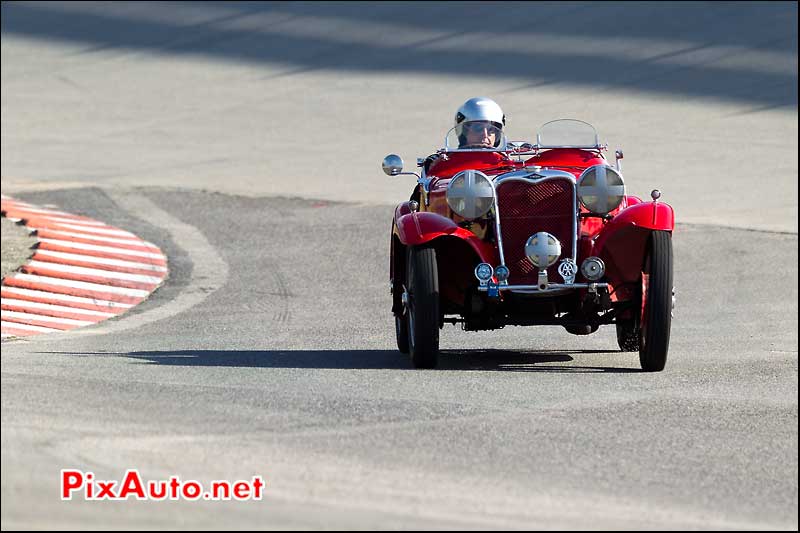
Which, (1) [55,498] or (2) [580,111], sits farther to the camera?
(2) [580,111]

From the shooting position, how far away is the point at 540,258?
887cm

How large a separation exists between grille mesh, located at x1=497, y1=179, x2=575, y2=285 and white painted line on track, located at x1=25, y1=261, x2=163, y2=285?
18.0 ft

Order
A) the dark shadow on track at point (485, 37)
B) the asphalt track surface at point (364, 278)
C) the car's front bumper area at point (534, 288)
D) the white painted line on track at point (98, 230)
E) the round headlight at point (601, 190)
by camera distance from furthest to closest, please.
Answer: the dark shadow on track at point (485, 37)
the white painted line on track at point (98, 230)
the round headlight at point (601, 190)
the car's front bumper area at point (534, 288)
the asphalt track surface at point (364, 278)

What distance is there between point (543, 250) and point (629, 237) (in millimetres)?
580

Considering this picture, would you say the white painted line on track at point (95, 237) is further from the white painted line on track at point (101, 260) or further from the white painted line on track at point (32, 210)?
the white painted line on track at point (32, 210)

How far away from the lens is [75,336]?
10.8 m

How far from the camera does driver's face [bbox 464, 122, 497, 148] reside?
10602 millimetres

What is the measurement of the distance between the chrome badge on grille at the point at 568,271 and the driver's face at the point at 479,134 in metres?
1.85

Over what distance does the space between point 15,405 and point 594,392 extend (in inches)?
120

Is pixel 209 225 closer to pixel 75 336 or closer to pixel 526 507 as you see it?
pixel 75 336

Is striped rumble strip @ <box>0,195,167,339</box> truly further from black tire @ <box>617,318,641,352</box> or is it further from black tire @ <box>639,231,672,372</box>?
black tire @ <box>639,231,672,372</box>

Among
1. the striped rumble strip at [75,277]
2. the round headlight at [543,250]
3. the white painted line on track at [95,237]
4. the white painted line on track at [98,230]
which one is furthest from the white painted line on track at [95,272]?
the round headlight at [543,250]

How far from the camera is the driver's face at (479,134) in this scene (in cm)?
1060

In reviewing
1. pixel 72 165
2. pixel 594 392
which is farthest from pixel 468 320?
pixel 72 165
